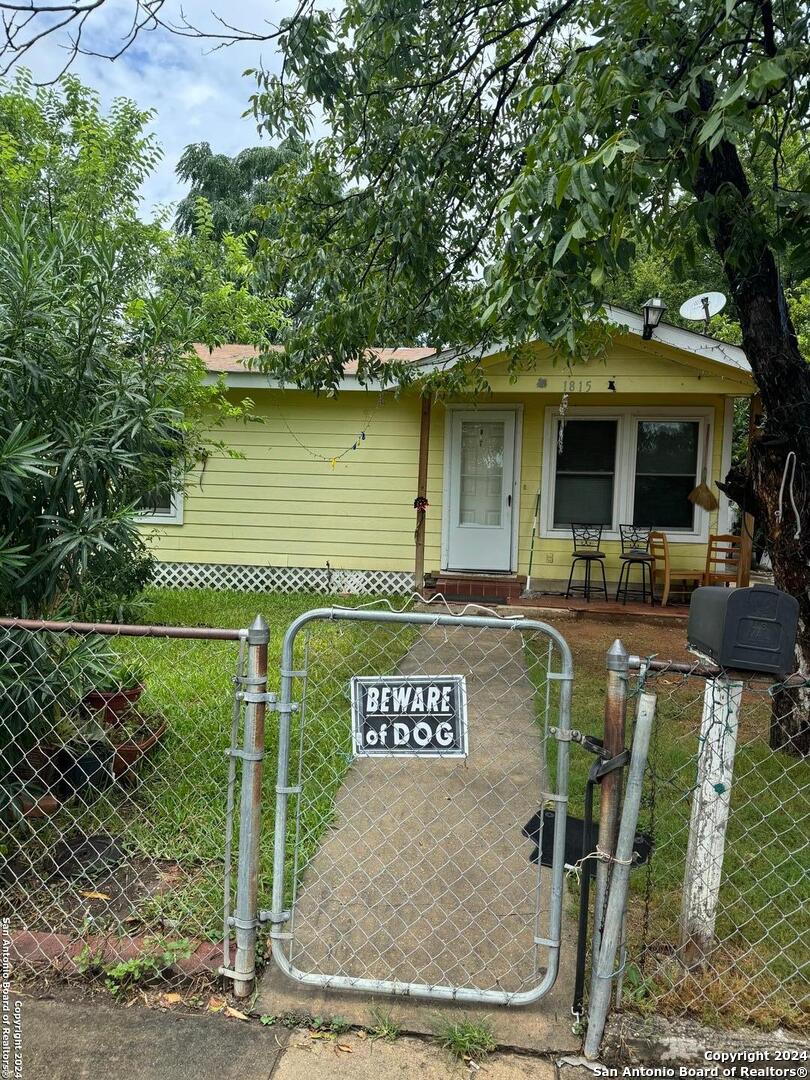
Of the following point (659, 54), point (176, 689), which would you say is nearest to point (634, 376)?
point (659, 54)

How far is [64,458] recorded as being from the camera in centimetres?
325

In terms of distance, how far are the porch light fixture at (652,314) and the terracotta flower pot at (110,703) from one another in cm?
659

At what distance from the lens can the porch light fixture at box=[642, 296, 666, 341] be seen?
772 centimetres

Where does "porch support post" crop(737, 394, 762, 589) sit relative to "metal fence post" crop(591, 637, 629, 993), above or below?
above

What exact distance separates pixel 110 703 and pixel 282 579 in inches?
243

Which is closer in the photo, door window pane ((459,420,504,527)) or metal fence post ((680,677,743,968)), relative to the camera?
metal fence post ((680,677,743,968))

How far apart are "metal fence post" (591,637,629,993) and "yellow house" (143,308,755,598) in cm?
700

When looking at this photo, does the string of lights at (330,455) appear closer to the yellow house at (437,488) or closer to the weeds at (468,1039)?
the yellow house at (437,488)

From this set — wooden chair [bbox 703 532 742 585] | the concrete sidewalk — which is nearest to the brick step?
wooden chair [bbox 703 532 742 585]

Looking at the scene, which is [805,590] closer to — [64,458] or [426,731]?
[426,731]

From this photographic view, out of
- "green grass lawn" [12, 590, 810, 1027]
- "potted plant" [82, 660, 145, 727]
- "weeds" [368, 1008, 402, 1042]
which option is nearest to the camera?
"weeds" [368, 1008, 402, 1042]

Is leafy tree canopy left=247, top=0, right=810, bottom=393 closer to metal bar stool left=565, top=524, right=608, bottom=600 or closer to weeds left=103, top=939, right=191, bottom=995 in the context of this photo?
weeds left=103, top=939, right=191, bottom=995

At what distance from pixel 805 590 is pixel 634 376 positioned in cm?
473

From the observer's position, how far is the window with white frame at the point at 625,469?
948 centimetres
